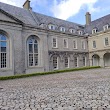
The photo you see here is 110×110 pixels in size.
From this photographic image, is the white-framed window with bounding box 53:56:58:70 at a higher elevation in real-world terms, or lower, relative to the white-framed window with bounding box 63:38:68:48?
lower

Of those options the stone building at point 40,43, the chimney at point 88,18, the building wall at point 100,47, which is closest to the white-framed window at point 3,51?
the stone building at point 40,43

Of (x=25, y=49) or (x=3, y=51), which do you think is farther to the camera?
(x=25, y=49)

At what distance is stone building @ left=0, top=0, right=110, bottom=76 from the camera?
841 inches

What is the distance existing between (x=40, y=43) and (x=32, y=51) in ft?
7.27

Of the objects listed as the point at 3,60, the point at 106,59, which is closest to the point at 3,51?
the point at 3,60

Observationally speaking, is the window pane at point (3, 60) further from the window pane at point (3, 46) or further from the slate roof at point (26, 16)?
the slate roof at point (26, 16)

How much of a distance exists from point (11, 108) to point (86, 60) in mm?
29048

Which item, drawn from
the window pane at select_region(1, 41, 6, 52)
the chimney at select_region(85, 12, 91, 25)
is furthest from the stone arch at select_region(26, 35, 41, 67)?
the chimney at select_region(85, 12, 91, 25)

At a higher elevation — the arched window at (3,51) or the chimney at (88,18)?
the chimney at (88,18)

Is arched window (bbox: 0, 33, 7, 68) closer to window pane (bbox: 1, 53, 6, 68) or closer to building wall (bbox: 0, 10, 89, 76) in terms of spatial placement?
window pane (bbox: 1, 53, 6, 68)

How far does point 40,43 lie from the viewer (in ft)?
83.7

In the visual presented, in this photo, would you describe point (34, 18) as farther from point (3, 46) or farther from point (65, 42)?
point (3, 46)

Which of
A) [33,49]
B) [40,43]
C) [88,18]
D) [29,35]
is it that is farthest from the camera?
[88,18]

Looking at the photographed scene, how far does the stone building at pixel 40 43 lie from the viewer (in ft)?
70.1
